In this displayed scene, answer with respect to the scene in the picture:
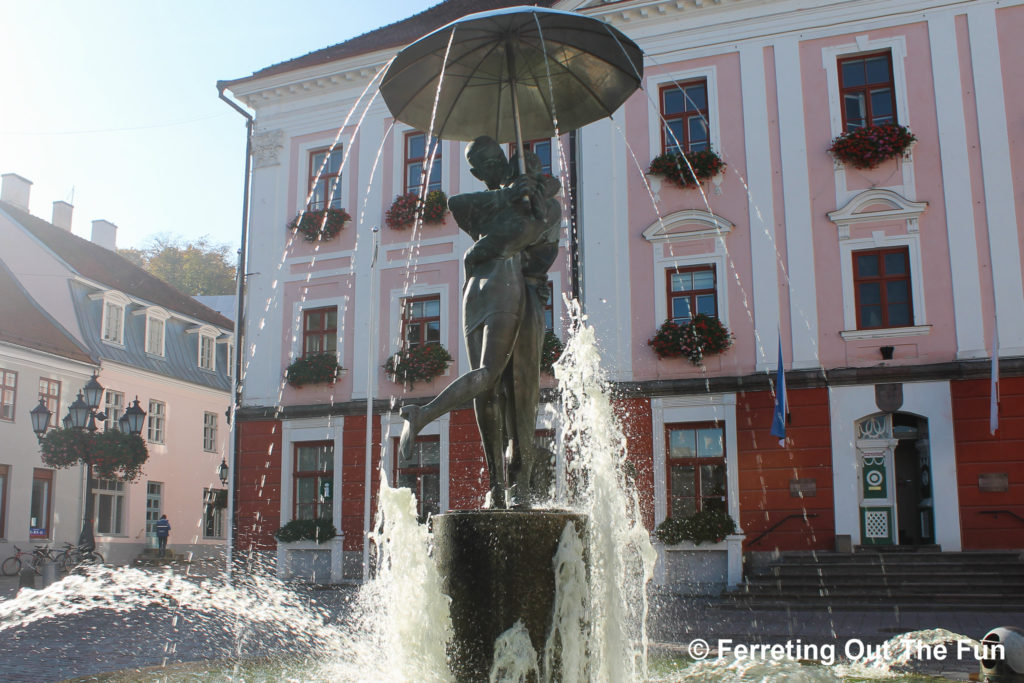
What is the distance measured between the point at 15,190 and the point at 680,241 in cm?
2571

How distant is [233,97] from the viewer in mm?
23594

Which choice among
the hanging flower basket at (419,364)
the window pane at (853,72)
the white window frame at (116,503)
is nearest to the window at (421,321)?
the hanging flower basket at (419,364)

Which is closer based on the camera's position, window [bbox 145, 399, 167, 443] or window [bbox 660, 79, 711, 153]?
window [bbox 660, 79, 711, 153]

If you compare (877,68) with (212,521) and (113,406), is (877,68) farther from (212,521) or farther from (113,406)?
(212,521)

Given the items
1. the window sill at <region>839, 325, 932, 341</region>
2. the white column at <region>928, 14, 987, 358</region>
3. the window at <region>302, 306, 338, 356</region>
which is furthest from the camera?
Answer: the window at <region>302, 306, 338, 356</region>

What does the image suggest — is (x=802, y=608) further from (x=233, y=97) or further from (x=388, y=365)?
(x=233, y=97)

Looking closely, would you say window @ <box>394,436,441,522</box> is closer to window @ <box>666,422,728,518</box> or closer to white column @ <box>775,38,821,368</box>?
window @ <box>666,422,728,518</box>

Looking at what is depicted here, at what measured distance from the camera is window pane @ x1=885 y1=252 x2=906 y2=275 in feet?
57.1

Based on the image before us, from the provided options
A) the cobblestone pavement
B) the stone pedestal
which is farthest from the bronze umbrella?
the cobblestone pavement

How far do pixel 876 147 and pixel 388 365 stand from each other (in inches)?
416

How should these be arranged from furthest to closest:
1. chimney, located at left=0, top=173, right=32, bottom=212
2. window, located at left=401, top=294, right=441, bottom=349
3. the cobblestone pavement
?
chimney, located at left=0, top=173, right=32, bottom=212 < window, located at left=401, top=294, right=441, bottom=349 < the cobblestone pavement

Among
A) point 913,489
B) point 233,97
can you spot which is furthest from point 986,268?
point 233,97

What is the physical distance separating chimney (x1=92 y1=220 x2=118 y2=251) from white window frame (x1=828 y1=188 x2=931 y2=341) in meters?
31.4

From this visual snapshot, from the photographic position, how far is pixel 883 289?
17.4 m
